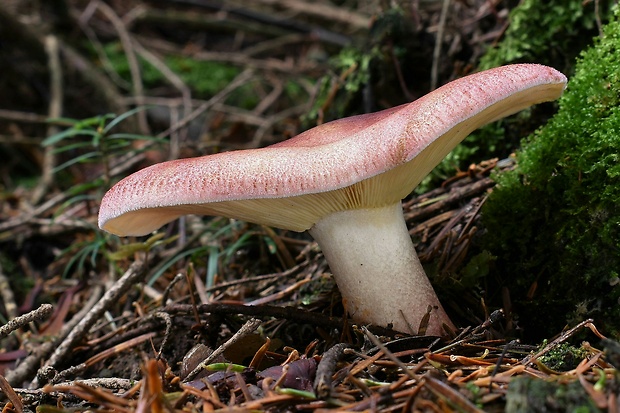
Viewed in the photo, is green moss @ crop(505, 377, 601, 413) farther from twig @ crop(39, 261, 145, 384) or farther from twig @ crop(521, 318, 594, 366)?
twig @ crop(39, 261, 145, 384)

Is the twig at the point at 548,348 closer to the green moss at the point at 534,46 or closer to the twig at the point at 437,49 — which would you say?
the green moss at the point at 534,46

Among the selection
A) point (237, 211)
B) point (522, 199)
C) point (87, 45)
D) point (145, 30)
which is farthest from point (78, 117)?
point (522, 199)

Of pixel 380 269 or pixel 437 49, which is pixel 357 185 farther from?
pixel 437 49

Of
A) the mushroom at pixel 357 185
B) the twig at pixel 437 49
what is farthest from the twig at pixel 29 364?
the twig at pixel 437 49

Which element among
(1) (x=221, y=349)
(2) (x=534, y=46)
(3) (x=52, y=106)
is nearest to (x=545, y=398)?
(1) (x=221, y=349)

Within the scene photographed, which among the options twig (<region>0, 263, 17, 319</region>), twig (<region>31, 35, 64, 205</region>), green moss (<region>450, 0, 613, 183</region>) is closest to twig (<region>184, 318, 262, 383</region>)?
green moss (<region>450, 0, 613, 183</region>)

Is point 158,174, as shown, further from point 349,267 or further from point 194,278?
point 194,278
